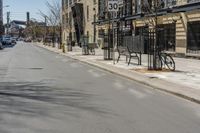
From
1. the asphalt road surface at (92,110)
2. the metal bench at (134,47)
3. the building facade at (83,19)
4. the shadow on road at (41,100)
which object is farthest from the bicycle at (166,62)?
the building facade at (83,19)

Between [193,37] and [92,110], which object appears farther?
[193,37]

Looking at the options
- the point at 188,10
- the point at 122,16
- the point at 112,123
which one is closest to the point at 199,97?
the point at 112,123

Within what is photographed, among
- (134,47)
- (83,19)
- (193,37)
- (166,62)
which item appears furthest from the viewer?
(83,19)

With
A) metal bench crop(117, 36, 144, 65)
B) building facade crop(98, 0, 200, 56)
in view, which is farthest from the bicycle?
building facade crop(98, 0, 200, 56)

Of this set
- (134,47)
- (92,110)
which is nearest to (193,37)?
(134,47)

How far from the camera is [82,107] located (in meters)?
12.3

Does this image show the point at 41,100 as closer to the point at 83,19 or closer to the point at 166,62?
the point at 166,62

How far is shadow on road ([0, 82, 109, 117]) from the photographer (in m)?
11.7

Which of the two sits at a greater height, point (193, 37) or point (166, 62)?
point (193, 37)

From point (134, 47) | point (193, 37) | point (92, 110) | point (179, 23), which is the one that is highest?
point (179, 23)

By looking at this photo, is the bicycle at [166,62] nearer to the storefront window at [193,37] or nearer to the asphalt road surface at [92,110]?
the asphalt road surface at [92,110]

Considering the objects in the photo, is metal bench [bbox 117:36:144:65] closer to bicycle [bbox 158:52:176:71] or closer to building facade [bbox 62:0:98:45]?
bicycle [bbox 158:52:176:71]

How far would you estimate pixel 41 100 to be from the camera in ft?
44.7

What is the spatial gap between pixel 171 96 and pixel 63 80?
6.29 metres
